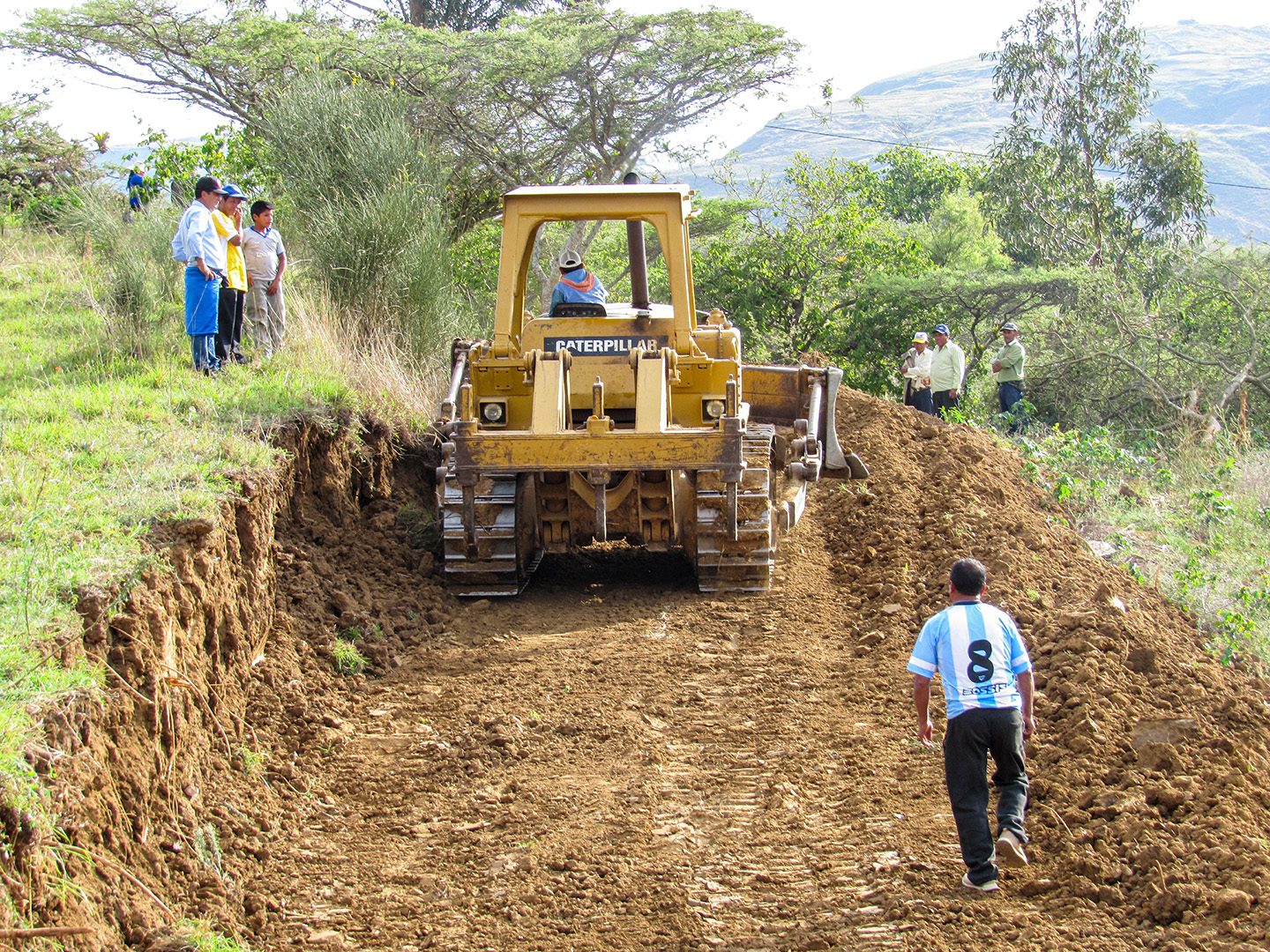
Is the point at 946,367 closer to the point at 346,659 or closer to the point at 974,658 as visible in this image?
the point at 346,659

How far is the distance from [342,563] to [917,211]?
36.4m

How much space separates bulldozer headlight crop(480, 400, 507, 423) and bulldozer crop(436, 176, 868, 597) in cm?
1

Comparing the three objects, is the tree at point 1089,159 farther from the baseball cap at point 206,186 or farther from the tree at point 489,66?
the baseball cap at point 206,186

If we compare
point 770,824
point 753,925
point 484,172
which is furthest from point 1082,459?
point 484,172

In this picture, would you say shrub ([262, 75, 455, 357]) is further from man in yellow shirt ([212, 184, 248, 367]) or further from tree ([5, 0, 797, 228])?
tree ([5, 0, 797, 228])

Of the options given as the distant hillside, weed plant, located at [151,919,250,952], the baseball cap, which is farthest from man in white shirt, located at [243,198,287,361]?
the distant hillside

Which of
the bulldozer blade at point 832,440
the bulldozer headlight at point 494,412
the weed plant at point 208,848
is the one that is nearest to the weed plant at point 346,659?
the weed plant at point 208,848

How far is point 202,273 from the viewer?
8.74 metres

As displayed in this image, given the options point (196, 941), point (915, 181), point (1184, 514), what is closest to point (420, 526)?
point (196, 941)

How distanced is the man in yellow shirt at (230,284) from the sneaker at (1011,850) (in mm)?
7169

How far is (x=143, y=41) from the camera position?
18.8m

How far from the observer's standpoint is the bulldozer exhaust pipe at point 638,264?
9164mm

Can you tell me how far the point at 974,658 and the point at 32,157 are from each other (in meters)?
18.2

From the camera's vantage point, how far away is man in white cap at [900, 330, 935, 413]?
14.7 meters
